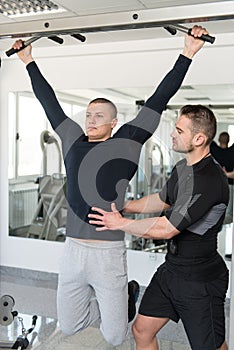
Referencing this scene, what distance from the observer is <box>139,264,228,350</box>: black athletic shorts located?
82.4 inches

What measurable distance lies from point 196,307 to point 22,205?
119 inches

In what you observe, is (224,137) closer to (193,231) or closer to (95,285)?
(193,231)

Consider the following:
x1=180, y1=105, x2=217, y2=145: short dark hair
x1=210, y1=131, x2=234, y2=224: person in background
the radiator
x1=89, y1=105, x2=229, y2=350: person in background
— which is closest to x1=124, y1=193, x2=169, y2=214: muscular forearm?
x1=89, y1=105, x2=229, y2=350: person in background

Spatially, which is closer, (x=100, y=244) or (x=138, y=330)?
(x=100, y=244)

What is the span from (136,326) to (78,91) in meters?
2.69

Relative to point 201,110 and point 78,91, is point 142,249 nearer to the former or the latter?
point 78,91

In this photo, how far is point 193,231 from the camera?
6.91ft

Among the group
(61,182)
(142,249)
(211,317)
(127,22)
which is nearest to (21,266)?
(61,182)

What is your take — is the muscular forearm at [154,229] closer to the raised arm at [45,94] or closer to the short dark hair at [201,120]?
the short dark hair at [201,120]

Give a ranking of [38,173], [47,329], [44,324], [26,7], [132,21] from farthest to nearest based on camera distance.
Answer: [38,173] → [44,324] → [47,329] → [26,7] → [132,21]

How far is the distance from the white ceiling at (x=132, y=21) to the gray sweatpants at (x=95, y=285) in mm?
1058

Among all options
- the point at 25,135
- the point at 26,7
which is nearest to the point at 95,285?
the point at 26,7

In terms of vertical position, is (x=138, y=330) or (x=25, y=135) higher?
Answer: (x=25, y=135)

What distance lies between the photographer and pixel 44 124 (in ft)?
15.2
